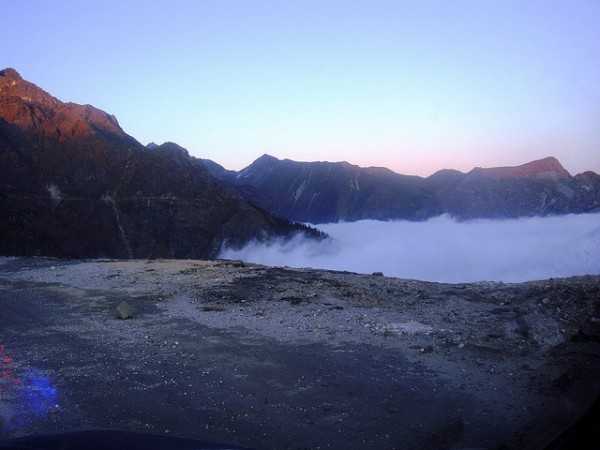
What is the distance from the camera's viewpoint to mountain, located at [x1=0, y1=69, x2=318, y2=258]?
200 ft

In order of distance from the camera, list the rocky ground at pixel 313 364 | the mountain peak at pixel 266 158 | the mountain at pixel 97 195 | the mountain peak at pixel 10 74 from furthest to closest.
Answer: the mountain peak at pixel 266 158 < the mountain peak at pixel 10 74 < the mountain at pixel 97 195 < the rocky ground at pixel 313 364

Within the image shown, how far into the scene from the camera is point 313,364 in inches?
328

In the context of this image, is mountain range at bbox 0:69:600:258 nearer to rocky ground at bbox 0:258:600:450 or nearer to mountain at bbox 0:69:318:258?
mountain at bbox 0:69:318:258

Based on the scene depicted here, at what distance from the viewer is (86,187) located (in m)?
70.0

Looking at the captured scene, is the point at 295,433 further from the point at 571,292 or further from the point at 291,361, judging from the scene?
the point at 571,292

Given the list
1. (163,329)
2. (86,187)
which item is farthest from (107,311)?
(86,187)

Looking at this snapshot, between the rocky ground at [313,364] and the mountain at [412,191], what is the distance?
311ft

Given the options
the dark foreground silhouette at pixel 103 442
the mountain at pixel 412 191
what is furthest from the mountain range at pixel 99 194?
the dark foreground silhouette at pixel 103 442

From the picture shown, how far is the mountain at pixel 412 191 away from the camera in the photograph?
12075cm

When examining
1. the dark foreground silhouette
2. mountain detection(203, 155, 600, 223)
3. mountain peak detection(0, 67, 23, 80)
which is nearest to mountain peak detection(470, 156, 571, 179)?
mountain detection(203, 155, 600, 223)

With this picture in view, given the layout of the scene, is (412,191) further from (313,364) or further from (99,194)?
(313,364)

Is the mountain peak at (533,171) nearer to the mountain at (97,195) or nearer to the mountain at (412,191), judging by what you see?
the mountain at (412,191)

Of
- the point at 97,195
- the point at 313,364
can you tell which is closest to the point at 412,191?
the point at 97,195

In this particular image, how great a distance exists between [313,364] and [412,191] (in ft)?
433
